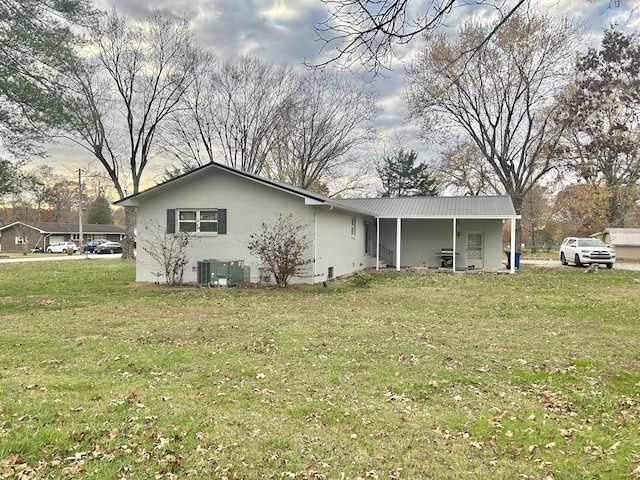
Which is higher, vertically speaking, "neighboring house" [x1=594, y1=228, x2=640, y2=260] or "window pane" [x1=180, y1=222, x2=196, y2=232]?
"window pane" [x1=180, y1=222, x2=196, y2=232]

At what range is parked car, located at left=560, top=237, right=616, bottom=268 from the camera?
2052 cm

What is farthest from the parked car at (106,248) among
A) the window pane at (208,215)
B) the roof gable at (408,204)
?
the window pane at (208,215)

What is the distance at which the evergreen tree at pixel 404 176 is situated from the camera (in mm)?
41312

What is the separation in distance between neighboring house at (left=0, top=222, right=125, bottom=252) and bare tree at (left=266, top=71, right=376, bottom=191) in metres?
31.4

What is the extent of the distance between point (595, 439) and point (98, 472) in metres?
3.80

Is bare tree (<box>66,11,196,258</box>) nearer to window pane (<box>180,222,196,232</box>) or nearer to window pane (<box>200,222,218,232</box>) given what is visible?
window pane (<box>180,222,196,232</box>)

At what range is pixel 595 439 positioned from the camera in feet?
11.3

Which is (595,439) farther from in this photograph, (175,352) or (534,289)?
(534,289)

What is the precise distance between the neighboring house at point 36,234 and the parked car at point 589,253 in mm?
49197

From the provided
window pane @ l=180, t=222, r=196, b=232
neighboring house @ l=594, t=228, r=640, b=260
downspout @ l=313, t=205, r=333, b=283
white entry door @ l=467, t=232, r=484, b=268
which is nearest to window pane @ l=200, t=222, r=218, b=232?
window pane @ l=180, t=222, r=196, b=232

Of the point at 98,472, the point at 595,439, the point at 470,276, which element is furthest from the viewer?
the point at 470,276

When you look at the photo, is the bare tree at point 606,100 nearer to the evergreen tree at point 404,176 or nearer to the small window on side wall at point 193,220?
the evergreen tree at point 404,176

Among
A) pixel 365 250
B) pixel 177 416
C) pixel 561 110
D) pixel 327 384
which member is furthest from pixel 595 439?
pixel 561 110

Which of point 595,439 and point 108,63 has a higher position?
point 108,63
